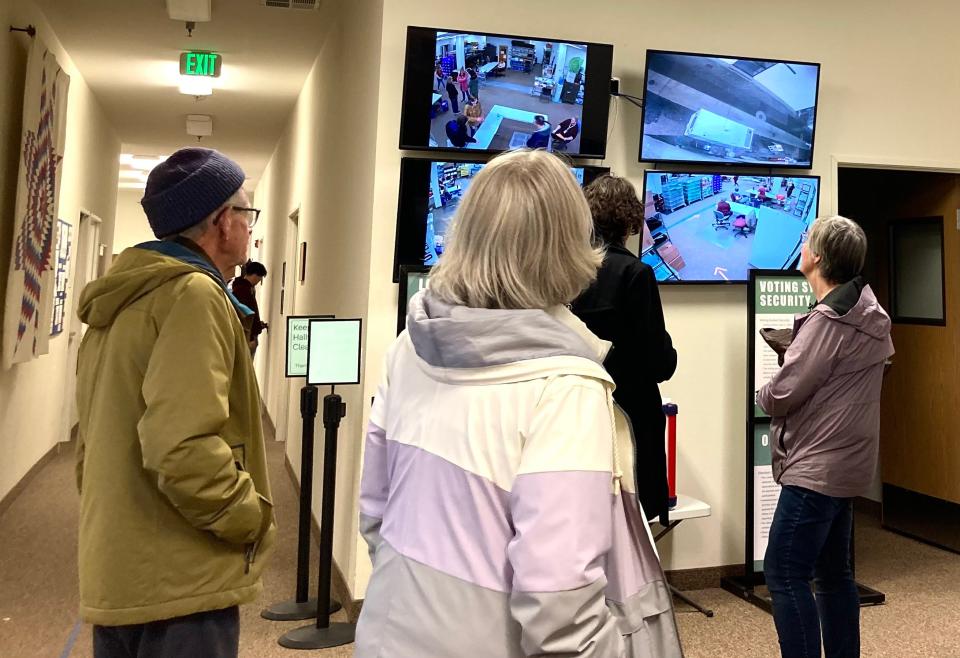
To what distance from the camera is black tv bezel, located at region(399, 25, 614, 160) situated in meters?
3.28

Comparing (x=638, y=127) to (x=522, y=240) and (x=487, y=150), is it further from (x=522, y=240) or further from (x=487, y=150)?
(x=522, y=240)

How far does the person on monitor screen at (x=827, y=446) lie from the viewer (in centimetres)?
246

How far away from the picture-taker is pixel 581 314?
2180mm

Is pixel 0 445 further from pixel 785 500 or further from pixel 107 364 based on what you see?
pixel 785 500

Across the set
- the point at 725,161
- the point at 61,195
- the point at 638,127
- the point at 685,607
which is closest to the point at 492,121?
the point at 638,127

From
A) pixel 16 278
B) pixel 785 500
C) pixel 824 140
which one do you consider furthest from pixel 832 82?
pixel 16 278

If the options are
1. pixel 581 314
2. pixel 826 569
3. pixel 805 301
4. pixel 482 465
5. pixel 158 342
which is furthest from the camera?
pixel 805 301

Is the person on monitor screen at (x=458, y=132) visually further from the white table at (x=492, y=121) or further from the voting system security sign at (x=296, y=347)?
the voting system security sign at (x=296, y=347)

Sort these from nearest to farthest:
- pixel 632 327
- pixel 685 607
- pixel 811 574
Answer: pixel 632 327
pixel 811 574
pixel 685 607

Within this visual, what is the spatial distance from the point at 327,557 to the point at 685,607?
1.59 meters

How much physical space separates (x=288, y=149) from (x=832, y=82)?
5154 millimetres

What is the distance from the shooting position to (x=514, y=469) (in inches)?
41.6

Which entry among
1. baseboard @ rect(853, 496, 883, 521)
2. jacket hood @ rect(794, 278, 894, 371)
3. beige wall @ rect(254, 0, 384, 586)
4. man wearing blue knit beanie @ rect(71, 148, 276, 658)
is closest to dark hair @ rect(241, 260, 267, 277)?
beige wall @ rect(254, 0, 384, 586)

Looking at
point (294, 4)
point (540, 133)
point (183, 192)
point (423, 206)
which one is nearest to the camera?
point (183, 192)
